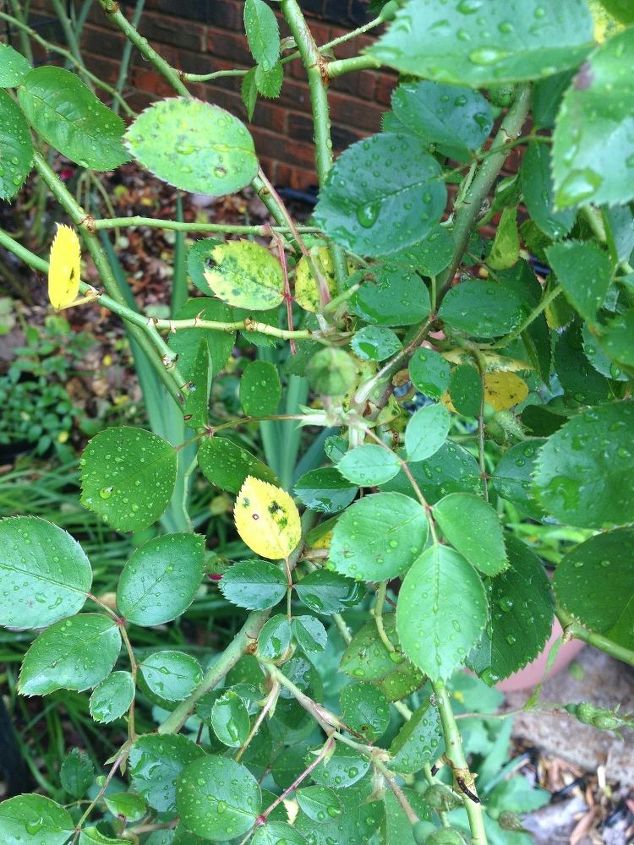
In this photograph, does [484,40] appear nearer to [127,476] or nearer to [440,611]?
[440,611]

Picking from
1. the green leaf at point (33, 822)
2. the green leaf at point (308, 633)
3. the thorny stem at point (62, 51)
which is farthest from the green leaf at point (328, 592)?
the thorny stem at point (62, 51)

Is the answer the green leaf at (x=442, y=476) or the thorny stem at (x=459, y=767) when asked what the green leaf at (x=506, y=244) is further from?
the thorny stem at (x=459, y=767)

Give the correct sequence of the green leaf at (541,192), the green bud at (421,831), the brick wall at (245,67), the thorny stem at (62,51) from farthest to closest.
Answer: the brick wall at (245,67)
the thorny stem at (62,51)
the green bud at (421,831)
the green leaf at (541,192)

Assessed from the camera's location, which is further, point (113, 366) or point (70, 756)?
point (113, 366)

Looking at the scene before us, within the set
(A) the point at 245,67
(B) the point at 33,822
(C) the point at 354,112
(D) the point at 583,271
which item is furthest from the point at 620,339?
(A) the point at 245,67

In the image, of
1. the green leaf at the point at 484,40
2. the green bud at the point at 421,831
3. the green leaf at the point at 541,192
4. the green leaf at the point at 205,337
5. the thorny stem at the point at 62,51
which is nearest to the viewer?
the green leaf at the point at 484,40

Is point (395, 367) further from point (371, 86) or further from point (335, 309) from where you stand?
point (371, 86)

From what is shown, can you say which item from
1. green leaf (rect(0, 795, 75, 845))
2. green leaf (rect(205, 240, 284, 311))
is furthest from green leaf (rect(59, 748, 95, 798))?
green leaf (rect(205, 240, 284, 311))

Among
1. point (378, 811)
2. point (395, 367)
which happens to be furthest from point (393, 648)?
point (395, 367)
